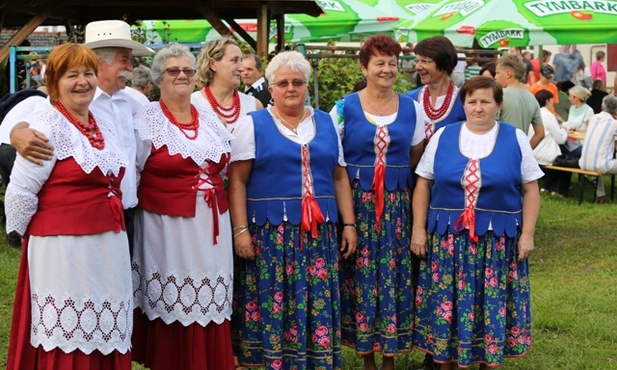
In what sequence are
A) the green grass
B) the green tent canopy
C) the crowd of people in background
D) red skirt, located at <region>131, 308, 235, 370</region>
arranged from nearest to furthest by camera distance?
the crowd of people in background
red skirt, located at <region>131, 308, 235, 370</region>
the green grass
the green tent canopy

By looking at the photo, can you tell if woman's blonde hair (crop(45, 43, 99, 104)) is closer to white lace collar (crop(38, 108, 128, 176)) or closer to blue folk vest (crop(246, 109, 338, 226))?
white lace collar (crop(38, 108, 128, 176))

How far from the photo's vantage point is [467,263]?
5.27 m

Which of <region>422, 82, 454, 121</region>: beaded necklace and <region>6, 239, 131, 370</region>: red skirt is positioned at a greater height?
<region>422, 82, 454, 121</region>: beaded necklace

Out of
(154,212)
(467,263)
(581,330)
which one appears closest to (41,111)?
(154,212)

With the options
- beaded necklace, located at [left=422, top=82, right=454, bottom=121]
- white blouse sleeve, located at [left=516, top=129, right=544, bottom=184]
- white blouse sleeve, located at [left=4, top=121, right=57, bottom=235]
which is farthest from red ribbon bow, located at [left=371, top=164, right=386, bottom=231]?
white blouse sleeve, located at [left=4, top=121, right=57, bottom=235]

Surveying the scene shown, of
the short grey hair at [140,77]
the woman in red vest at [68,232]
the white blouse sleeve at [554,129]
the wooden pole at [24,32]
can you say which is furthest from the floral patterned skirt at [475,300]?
the white blouse sleeve at [554,129]

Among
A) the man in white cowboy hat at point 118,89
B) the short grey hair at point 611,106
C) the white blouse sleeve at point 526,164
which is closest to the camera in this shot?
the man in white cowboy hat at point 118,89

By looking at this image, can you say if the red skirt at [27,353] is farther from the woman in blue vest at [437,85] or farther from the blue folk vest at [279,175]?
the woman in blue vest at [437,85]

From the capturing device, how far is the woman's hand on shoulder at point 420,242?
539cm

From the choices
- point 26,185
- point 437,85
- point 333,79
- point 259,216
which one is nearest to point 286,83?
point 259,216

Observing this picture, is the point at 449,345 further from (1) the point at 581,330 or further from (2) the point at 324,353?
(1) the point at 581,330

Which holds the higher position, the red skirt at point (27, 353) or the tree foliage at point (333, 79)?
the tree foliage at point (333, 79)

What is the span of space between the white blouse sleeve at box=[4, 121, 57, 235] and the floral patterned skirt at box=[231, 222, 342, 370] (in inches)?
51.3

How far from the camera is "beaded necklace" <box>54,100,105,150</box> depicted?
425 cm
